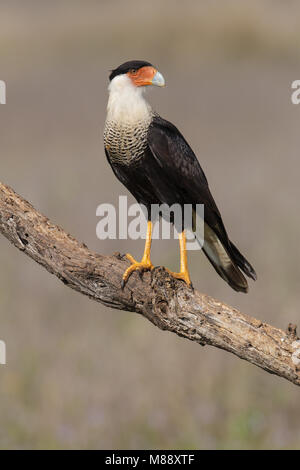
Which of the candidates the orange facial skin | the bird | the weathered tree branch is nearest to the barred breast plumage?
the bird

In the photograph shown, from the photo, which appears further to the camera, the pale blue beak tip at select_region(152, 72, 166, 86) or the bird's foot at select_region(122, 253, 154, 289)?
the bird's foot at select_region(122, 253, 154, 289)

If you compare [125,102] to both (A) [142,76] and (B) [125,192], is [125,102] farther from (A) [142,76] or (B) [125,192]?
(B) [125,192]

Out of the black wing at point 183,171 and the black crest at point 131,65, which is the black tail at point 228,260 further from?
the black crest at point 131,65

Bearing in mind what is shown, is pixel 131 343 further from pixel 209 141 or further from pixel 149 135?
pixel 209 141

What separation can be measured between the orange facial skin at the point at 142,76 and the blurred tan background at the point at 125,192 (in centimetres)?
358

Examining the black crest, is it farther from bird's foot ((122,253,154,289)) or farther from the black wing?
bird's foot ((122,253,154,289))

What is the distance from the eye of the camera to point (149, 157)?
4.12m

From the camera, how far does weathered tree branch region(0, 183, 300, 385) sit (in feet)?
12.8

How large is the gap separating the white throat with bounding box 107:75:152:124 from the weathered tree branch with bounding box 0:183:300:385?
756 mm

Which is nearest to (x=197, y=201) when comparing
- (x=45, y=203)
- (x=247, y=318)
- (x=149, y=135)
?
(x=149, y=135)

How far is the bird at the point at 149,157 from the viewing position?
3840 millimetres

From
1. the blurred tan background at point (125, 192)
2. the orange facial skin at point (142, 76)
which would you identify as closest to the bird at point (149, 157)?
the orange facial skin at point (142, 76)

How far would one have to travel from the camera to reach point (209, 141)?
40.8 ft

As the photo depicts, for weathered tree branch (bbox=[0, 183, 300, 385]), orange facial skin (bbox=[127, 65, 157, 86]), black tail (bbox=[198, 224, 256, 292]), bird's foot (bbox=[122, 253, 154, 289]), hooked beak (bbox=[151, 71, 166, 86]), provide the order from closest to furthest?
1. hooked beak (bbox=[151, 71, 166, 86])
2. orange facial skin (bbox=[127, 65, 157, 86])
3. weathered tree branch (bbox=[0, 183, 300, 385])
4. bird's foot (bbox=[122, 253, 154, 289])
5. black tail (bbox=[198, 224, 256, 292])
